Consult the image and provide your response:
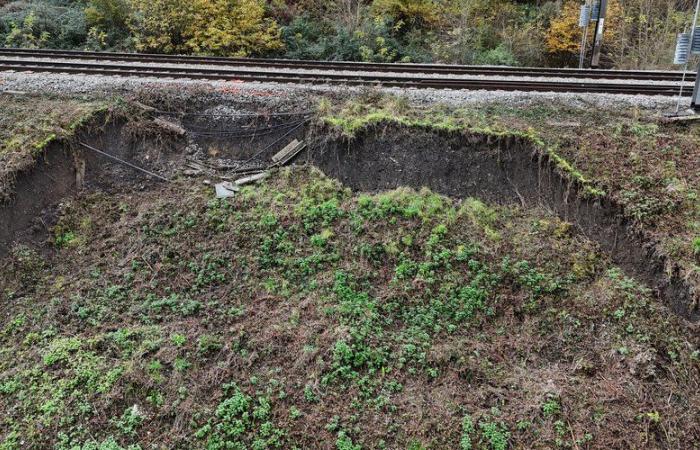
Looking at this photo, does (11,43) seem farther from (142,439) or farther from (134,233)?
(142,439)

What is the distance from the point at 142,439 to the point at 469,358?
5.29 metres

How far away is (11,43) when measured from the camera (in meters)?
18.1

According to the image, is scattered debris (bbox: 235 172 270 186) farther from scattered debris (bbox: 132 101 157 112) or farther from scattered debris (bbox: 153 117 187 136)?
scattered debris (bbox: 132 101 157 112)

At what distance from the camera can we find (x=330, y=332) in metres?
8.52

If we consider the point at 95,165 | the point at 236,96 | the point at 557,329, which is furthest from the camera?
the point at 236,96

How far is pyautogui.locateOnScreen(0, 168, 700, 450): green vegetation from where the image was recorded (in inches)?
289

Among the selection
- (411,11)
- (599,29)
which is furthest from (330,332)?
(411,11)

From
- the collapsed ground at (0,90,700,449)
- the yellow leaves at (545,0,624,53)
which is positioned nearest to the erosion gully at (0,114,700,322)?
the collapsed ground at (0,90,700,449)

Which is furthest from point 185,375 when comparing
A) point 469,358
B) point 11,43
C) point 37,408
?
point 11,43

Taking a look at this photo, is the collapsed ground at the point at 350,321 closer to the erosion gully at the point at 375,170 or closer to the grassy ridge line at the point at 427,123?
the grassy ridge line at the point at 427,123

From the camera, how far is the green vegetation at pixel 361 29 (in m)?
17.9

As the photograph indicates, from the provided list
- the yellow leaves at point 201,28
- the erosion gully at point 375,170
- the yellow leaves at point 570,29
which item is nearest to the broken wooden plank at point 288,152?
the erosion gully at point 375,170

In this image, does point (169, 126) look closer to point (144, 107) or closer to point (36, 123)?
point (144, 107)

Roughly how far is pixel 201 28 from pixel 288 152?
871cm
